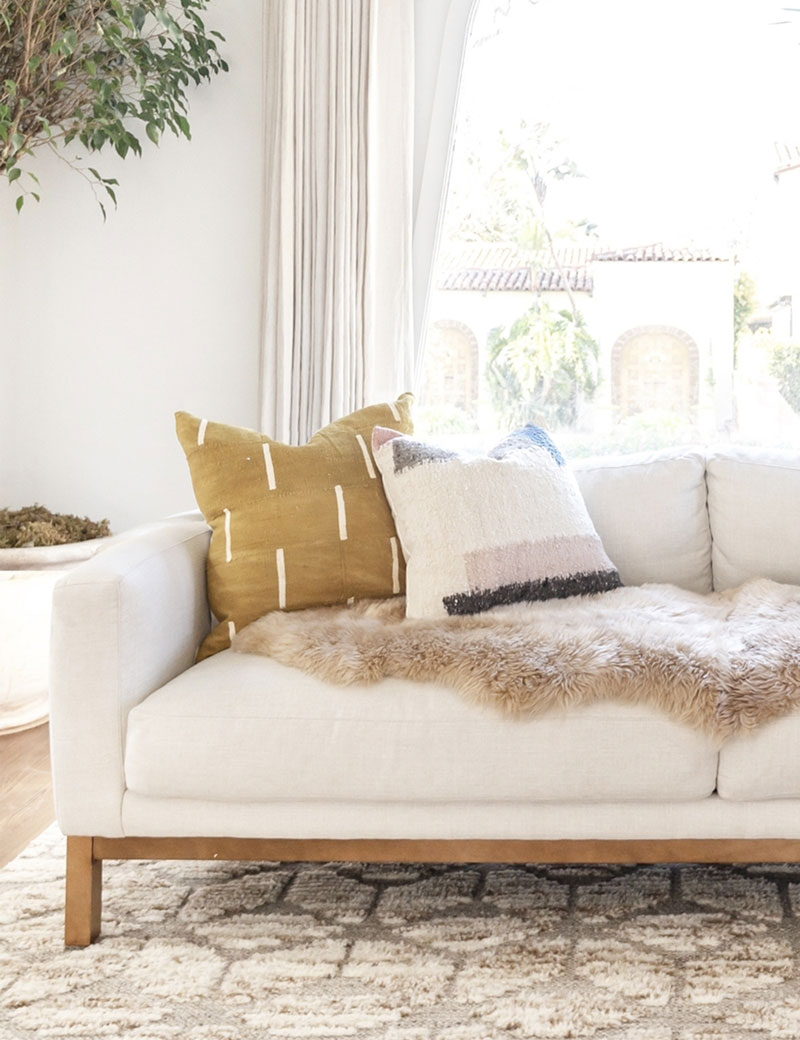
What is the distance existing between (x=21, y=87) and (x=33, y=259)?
25.4 inches

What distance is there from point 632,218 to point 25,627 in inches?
86.8

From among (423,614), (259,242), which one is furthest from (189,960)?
(259,242)

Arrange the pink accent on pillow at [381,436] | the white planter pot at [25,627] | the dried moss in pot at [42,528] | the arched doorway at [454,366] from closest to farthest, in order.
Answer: the pink accent on pillow at [381,436] < the white planter pot at [25,627] < the dried moss in pot at [42,528] < the arched doorway at [454,366]

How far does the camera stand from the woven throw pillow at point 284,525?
6.81 feet

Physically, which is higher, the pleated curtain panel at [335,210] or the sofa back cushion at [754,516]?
the pleated curtain panel at [335,210]

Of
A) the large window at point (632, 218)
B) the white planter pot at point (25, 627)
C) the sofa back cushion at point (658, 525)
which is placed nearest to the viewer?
the sofa back cushion at point (658, 525)

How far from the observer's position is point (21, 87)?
3037mm

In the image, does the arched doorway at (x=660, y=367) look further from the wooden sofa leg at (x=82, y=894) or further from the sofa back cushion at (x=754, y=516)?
the wooden sofa leg at (x=82, y=894)

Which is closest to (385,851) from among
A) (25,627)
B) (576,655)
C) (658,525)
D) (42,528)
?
(576,655)

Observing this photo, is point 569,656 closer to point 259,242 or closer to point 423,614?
point 423,614

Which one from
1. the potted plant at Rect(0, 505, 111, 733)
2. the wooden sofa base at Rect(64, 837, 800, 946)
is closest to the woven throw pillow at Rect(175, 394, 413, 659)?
the wooden sofa base at Rect(64, 837, 800, 946)

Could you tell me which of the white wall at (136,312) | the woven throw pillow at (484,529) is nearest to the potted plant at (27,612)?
the white wall at (136,312)

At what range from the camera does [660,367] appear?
11.4 feet

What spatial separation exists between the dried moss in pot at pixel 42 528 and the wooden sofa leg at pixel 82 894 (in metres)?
1.53
